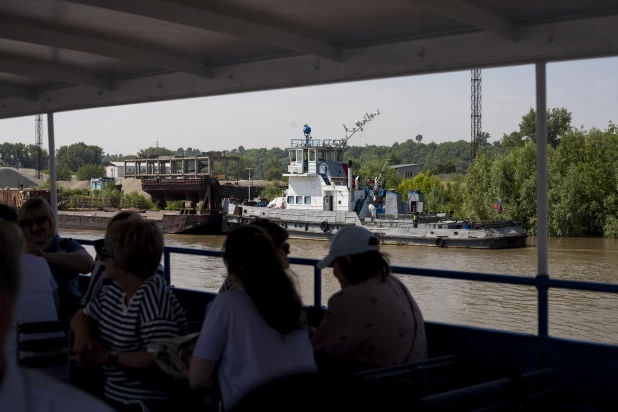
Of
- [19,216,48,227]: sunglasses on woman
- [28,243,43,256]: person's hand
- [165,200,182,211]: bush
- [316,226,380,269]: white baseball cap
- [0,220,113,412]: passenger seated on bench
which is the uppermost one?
[19,216,48,227]: sunglasses on woman

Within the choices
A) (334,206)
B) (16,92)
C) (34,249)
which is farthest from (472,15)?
(334,206)

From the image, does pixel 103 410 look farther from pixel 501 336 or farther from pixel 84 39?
pixel 84 39

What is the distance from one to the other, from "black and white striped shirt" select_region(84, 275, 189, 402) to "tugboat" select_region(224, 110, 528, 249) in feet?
96.9

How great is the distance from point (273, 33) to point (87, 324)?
2.68m

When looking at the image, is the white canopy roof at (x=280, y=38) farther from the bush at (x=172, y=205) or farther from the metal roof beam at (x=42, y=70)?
the bush at (x=172, y=205)

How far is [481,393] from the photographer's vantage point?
2182 millimetres

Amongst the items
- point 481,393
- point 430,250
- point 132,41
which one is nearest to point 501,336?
point 481,393

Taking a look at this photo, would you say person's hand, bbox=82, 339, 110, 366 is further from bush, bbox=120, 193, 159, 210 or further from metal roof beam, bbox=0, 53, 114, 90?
bush, bbox=120, 193, 159, 210

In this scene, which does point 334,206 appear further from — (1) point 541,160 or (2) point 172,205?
(1) point 541,160

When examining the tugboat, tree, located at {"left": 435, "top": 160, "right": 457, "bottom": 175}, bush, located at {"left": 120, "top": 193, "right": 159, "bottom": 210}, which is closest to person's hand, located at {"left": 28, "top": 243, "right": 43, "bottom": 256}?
the tugboat

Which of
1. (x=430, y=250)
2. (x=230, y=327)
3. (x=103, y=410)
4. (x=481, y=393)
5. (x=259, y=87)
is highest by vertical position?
(x=259, y=87)

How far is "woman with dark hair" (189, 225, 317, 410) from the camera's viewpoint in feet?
7.20

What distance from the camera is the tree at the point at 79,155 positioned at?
128625 millimetres

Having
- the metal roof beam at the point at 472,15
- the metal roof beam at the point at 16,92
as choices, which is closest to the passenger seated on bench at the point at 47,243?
the metal roof beam at the point at 472,15
